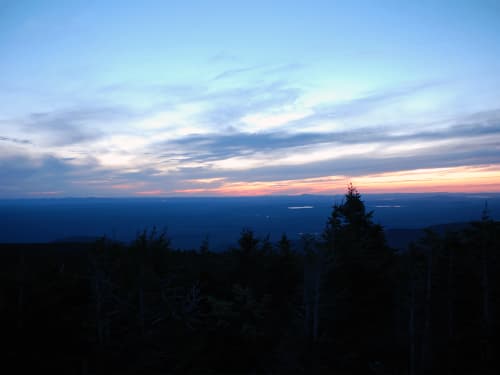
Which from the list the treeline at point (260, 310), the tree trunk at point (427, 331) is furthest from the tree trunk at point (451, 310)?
the tree trunk at point (427, 331)

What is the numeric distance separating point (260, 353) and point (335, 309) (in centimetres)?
316

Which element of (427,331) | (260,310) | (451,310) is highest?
(260,310)

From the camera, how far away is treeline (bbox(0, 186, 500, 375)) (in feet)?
31.3

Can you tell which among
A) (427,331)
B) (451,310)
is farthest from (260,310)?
(451,310)

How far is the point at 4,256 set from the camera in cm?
2272

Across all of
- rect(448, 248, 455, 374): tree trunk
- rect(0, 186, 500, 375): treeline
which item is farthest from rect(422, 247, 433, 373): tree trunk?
rect(448, 248, 455, 374): tree trunk

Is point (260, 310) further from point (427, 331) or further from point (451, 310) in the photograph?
point (451, 310)

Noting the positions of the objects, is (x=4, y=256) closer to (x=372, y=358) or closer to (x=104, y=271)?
(x=104, y=271)

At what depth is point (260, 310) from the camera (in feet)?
38.6

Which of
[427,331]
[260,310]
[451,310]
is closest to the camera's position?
[260,310]

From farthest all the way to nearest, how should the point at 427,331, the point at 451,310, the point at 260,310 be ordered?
1. the point at 451,310
2. the point at 427,331
3. the point at 260,310

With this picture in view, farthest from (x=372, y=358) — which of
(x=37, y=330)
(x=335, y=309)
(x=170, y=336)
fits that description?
(x=37, y=330)

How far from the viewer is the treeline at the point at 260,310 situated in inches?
376

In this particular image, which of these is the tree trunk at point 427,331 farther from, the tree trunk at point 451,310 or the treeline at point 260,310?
the tree trunk at point 451,310
